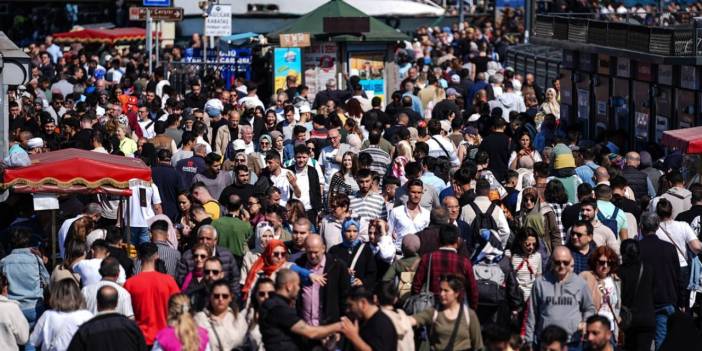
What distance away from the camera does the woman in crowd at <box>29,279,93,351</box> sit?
11.4m

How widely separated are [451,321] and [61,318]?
2.74 metres

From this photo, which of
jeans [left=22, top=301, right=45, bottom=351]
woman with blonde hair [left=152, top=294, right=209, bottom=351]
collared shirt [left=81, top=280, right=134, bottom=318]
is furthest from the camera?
jeans [left=22, top=301, right=45, bottom=351]

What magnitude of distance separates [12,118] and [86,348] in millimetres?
12076

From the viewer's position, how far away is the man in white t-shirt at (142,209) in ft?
52.5

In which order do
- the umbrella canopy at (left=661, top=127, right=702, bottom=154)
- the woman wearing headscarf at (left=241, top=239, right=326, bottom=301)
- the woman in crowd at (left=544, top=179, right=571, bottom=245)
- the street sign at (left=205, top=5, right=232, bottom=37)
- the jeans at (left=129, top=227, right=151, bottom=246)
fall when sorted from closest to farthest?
the woman wearing headscarf at (left=241, top=239, right=326, bottom=301) < the woman in crowd at (left=544, top=179, right=571, bottom=245) < the jeans at (left=129, top=227, right=151, bottom=246) < the umbrella canopy at (left=661, top=127, right=702, bottom=154) < the street sign at (left=205, top=5, right=232, bottom=37)

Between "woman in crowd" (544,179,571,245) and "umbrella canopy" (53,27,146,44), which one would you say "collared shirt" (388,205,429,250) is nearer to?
"woman in crowd" (544,179,571,245)

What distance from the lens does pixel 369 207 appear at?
49.4 ft

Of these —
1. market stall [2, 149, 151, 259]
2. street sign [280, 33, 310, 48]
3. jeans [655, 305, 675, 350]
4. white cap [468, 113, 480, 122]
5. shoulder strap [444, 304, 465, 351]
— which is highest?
street sign [280, 33, 310, 48]

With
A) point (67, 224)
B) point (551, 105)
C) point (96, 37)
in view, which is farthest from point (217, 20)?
point (67, 224)

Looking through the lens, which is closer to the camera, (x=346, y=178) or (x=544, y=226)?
(x=544, y=226)

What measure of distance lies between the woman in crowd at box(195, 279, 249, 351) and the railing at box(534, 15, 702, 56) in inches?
425

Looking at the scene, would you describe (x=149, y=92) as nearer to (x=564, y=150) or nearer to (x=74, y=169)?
(x=564, y=150)

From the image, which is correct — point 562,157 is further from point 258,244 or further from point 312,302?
point 312,302

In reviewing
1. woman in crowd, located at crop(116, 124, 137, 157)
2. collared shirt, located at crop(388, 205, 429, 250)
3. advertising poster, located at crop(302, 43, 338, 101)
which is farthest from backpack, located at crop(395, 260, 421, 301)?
advertising poster, located at crop(302, 43, 338, 101)
